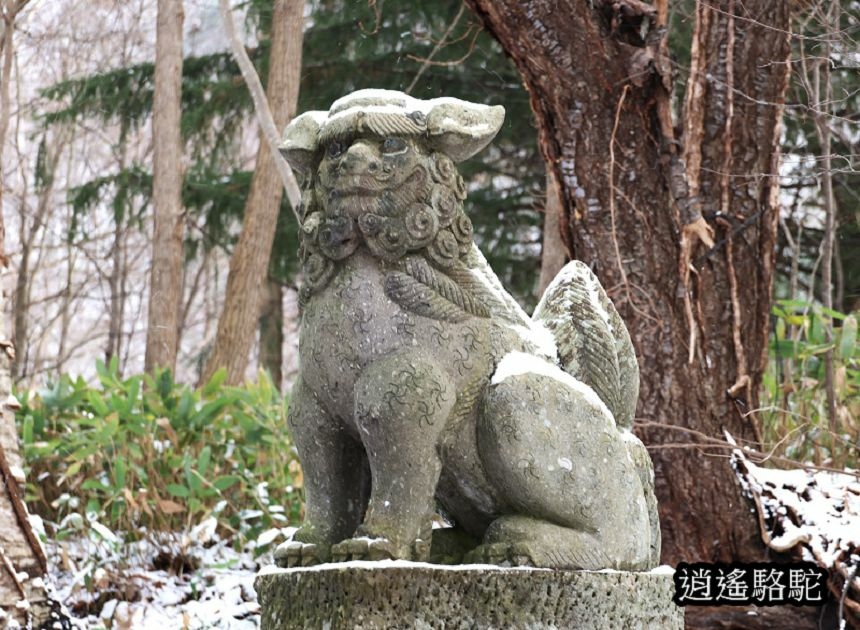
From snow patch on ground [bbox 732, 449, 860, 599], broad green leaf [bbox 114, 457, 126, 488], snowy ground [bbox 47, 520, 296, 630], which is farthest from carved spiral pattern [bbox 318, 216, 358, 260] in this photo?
broad green leaf [bbox 114, 457, 126, 488]

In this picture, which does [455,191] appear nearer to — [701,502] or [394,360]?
[394,360]

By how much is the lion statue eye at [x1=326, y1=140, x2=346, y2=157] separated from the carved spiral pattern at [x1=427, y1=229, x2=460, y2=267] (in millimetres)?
314

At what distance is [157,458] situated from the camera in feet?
20.7

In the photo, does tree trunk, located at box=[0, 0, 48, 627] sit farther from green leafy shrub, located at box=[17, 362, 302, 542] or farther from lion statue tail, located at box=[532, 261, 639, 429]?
lion statue tail, located at box=[532, 261, 639, 429]

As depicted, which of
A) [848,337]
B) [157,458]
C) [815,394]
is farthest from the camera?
[815,394]

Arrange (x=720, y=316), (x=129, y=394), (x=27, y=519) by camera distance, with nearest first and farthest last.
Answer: (x=27, y=519)
(x=720, y=316)
(x=129, y=394)

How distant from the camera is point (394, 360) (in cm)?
264

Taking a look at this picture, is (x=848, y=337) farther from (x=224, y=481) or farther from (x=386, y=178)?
(x=386, y=178)

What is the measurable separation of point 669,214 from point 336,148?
2.89m

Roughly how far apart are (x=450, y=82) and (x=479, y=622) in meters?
7.95

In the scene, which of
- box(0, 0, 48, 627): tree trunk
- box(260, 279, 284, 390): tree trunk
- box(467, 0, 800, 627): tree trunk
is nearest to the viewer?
box(0, 0, 48, 627): tree trunk

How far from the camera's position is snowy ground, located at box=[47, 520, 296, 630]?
5418mm

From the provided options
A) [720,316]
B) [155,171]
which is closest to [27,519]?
[720,316]

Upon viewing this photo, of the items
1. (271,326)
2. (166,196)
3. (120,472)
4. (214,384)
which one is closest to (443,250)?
(120,472)
